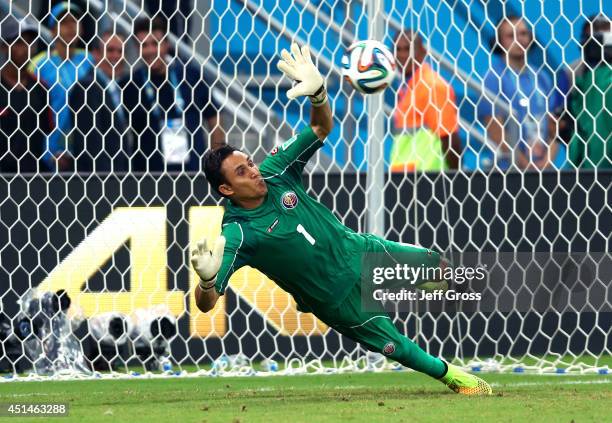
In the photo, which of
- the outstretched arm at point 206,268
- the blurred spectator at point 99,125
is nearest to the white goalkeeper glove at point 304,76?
the outstretched arm at point 206,268

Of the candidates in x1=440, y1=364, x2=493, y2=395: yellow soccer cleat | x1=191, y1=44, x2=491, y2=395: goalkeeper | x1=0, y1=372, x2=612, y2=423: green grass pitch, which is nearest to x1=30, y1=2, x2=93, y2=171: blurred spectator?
x1=0, y1=372, x2=612, y2=423: green grass pitch

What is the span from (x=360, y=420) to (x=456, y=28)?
5192 mm

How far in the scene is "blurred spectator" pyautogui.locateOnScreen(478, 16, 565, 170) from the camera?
35.8ft

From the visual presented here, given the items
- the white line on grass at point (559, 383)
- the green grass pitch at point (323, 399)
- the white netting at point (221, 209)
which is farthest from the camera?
the white netting at point (221, 209)

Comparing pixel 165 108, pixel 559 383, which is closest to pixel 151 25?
pixel 165 108

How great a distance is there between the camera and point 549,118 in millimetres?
10969

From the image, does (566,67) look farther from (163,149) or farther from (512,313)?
(163,149)

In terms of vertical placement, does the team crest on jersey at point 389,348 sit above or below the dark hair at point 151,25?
below

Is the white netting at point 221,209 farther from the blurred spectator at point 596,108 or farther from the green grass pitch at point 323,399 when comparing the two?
the green grass pitch at point 323,399

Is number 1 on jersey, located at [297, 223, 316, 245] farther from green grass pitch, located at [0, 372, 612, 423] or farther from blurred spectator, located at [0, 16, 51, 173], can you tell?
blurred spectator, located at [0, 16, 51, 173]

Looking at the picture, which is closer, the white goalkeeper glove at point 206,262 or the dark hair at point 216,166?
the white goalkeeper glove at point 206,262

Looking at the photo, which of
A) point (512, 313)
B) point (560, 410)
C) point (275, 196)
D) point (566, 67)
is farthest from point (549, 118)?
point (560, 410)

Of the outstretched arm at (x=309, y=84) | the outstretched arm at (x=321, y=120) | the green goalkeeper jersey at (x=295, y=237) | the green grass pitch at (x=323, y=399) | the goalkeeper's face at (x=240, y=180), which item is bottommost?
the green grass pitch at (x=323, y=399)

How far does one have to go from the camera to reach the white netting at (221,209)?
10.7m
